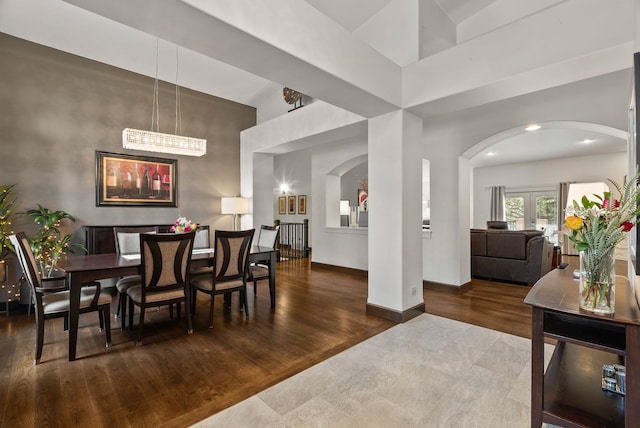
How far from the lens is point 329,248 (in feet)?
20.9

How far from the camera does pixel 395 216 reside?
11.0 feet

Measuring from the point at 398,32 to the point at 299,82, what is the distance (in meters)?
2.05

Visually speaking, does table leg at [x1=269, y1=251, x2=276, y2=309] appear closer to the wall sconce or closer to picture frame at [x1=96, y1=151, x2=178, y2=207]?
the wall sconce

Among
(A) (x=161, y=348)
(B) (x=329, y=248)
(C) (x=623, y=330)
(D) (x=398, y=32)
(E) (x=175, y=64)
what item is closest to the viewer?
(C) (x=623, y=330)

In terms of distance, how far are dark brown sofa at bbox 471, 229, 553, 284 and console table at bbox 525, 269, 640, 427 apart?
343 cm

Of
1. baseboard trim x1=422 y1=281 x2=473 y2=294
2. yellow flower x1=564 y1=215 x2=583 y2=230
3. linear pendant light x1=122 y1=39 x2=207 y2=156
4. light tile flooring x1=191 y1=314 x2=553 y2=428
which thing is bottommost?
light tile flooring x1=191 y1=314 x2=553 y2=428

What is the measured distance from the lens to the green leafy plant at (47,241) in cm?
394

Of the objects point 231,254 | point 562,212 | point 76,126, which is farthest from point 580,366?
point 562,212

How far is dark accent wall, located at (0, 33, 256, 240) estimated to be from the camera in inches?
157

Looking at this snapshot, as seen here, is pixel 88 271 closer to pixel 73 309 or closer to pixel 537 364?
pixel 73 309

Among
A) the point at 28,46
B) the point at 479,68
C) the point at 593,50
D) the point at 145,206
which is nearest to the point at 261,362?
the point at 479,68

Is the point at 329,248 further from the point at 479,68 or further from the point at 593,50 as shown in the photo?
the point at 593,50

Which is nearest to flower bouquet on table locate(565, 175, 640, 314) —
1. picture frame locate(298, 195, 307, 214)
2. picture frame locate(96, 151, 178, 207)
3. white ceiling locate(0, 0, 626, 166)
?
white ceiling locate(0, 0, 626, 166)

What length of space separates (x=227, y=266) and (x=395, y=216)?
6.17ft
